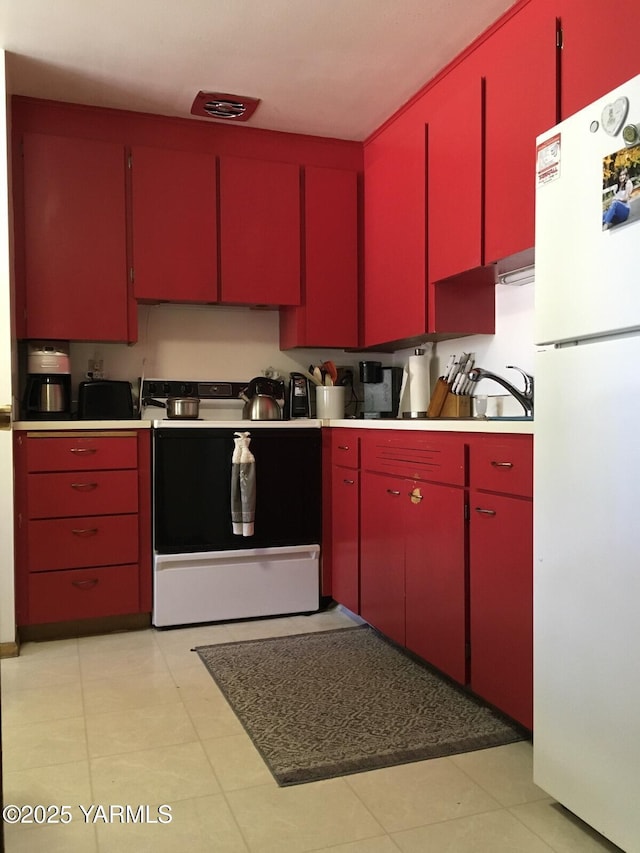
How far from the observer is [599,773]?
4.92ft

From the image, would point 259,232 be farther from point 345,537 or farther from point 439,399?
point 345,537

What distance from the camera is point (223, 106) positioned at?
3.28m

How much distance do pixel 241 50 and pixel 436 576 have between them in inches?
84.0

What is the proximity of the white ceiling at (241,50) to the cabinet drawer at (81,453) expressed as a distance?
1.52 metres

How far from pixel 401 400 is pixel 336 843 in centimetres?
231

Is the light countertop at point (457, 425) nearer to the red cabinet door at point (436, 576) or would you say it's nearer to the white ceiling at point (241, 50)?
the red cabinet door at point (436, 576)

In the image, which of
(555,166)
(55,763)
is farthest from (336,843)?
(555,166)

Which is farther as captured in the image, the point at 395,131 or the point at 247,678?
the point at 395,131

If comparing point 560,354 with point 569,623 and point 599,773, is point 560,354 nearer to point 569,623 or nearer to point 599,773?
point 569,623


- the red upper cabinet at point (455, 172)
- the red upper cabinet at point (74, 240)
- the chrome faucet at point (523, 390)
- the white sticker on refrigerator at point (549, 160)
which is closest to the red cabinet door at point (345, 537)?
the chrome faucet at point (523, 390)

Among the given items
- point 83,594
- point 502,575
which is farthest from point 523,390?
point 83,594

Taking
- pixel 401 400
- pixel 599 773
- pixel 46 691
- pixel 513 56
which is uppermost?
pixel 513 56

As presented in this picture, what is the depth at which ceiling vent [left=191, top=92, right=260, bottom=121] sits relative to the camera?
3183mm

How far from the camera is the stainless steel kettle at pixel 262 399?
344 centimetres
